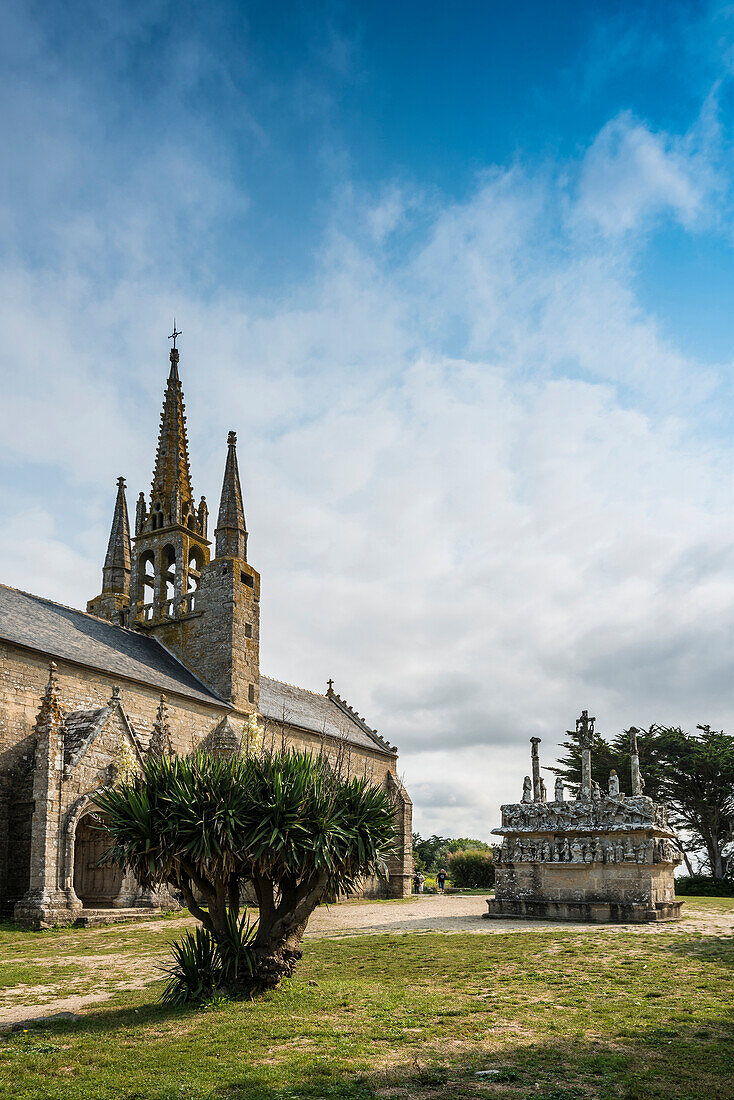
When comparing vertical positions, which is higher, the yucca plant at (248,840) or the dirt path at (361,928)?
the yucca plant at (248,840)

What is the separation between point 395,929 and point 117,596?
2337 centimetres

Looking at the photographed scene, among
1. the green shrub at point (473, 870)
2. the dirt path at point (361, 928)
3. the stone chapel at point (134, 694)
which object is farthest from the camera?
the green shrub at point (473, 870)

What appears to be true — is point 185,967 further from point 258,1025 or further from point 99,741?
point 99,741

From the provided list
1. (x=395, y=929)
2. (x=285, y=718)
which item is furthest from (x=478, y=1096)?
(x=285, y=718)

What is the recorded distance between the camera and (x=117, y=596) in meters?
37.8

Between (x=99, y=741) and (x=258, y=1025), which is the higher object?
(x=99, y=741)

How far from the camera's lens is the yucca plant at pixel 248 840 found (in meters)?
10.0

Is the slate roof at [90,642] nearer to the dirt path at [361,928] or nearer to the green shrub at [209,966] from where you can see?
the dirt path at [361,928]

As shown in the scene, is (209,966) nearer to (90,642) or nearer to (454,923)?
(454,923)

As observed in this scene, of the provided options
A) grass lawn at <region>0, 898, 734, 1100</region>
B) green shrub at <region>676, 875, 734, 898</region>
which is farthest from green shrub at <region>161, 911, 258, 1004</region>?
green shrub at <region>676, 875, 734, 898</region>

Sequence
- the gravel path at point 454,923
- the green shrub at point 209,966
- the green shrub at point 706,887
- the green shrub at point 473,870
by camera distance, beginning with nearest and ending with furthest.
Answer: the green shrub at point 209,966 → the gravel path at point 454,923 → the green shrub at point 706,887 → the green shrub at point 473,870

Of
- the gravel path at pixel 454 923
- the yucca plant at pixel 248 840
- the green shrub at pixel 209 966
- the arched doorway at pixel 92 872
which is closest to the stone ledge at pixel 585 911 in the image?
the gravel path at pixel 454 923

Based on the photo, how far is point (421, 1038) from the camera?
26.5 ft

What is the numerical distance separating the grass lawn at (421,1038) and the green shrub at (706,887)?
23.1 meters
